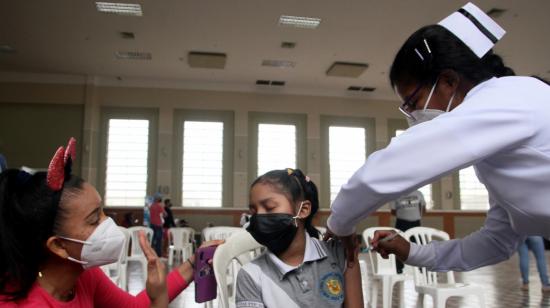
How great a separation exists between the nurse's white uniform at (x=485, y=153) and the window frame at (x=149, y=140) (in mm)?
11582

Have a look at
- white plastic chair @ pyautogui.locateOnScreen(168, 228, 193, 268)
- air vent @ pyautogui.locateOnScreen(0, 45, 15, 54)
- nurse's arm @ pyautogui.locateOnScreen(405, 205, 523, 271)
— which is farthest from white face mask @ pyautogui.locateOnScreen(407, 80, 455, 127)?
air vent @ pyautogui.locateOnScreen(0, 45, 15, 54)

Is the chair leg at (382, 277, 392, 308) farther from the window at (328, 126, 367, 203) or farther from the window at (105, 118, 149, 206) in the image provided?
the window at (105, 118, 149, 206)

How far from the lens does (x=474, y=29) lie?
43.3 inches

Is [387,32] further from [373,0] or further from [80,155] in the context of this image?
[80,155]

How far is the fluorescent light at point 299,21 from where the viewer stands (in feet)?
27.7

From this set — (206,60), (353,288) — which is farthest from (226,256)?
(206,60)

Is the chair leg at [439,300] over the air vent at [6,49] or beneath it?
beneath

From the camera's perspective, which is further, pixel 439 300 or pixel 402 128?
pixel 402 128

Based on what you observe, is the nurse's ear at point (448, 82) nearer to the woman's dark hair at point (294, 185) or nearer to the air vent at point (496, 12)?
the woman's dark hair at point (294, 185)

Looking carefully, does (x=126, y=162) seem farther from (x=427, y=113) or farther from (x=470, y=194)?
(x=427, y=113)

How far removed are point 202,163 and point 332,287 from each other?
11.0 metres

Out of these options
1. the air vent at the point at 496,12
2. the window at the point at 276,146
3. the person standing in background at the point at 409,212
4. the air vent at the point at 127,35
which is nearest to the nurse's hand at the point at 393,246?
the person standing in background at the point at 409,212

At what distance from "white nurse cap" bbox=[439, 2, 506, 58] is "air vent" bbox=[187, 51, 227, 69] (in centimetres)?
945

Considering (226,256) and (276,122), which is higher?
(276,122)
